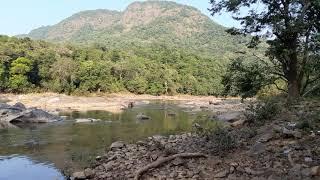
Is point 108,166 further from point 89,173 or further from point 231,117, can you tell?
point 231,117

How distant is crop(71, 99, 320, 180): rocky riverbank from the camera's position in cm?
1239

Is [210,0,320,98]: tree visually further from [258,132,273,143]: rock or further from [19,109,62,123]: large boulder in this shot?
[19,109,62,123]: large boulder

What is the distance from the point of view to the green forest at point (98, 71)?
91.8 metres

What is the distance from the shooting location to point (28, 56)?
9362 cm

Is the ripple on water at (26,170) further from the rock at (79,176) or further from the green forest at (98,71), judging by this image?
the green forest at (98,71)

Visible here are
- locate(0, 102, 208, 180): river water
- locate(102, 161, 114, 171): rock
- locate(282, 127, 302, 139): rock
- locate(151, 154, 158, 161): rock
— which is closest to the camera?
locate(282, 127, 302, 139): rock

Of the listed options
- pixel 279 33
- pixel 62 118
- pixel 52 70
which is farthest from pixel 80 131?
pixel 52 70

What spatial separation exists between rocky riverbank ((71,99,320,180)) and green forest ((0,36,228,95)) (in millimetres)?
72679

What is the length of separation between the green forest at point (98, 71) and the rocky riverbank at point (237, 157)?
72679 millimetres

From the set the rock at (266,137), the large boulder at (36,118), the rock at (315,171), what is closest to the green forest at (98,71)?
the large boulder at (36,118)

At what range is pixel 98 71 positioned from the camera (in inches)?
3871

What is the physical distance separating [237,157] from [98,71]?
86.1 metres

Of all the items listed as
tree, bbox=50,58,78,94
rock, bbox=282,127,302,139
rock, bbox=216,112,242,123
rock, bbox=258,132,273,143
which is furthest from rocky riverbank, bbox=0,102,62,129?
tree, bbox=50,58,78,94

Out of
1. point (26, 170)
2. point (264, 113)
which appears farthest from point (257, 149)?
point (26, 170)
